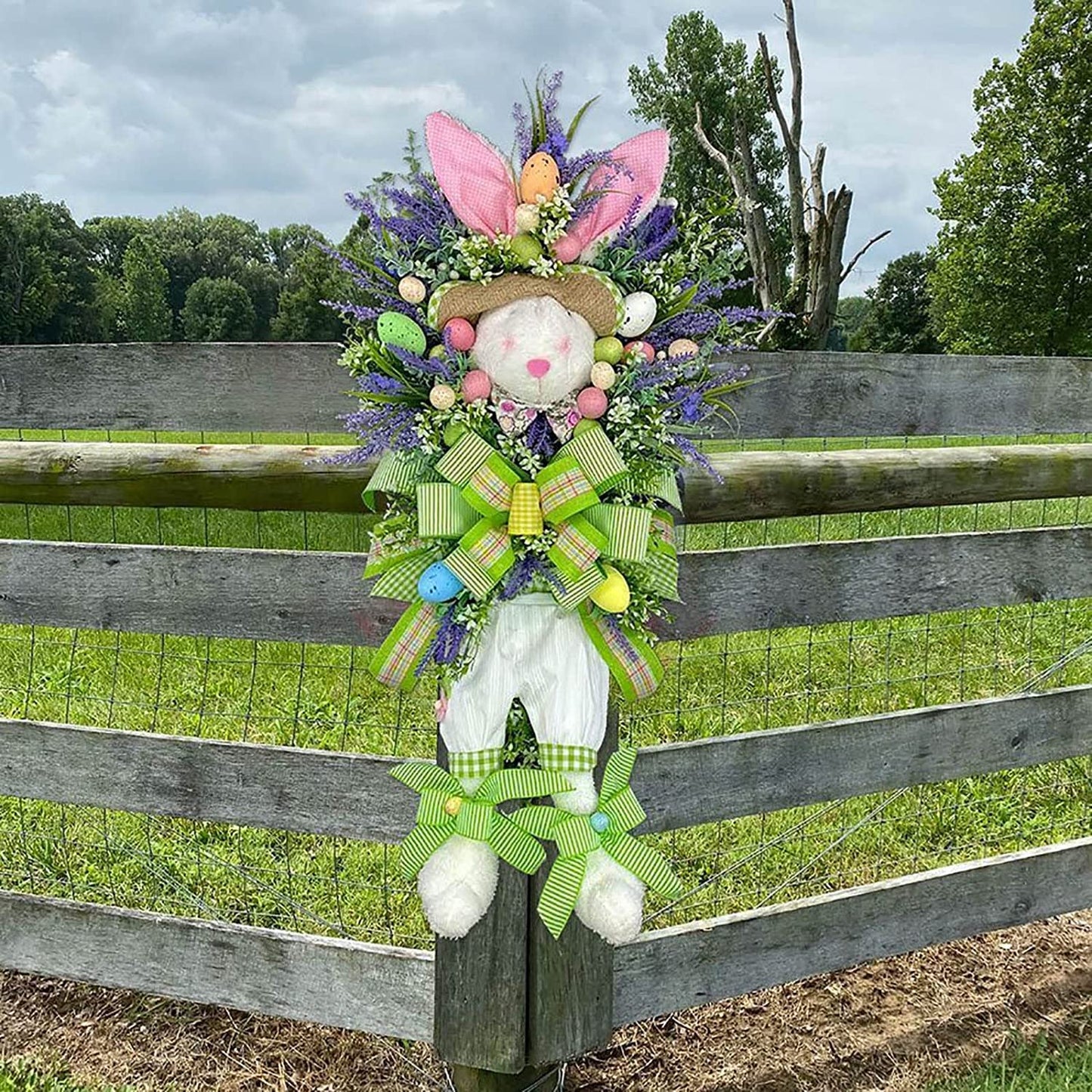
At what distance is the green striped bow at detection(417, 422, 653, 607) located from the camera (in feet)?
4.64

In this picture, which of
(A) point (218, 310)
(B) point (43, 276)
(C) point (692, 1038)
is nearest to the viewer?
(C) point (692, 1038)

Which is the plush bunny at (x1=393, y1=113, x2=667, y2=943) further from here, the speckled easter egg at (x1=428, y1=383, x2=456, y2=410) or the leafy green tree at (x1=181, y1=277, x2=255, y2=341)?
the leafy green tree at (x1=181, y1=277, x2=255, y2=341)

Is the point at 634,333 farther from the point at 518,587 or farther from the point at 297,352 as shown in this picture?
the point at 297,352

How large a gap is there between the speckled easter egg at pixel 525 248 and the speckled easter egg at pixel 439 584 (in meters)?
0.43

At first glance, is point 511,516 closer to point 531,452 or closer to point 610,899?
point 531,452

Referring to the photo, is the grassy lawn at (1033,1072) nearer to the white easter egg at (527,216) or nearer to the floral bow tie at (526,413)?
the floral bow tie at (526,413)

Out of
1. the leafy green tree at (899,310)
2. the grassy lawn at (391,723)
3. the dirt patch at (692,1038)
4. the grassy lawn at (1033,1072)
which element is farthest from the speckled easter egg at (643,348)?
the leafy green tree at (899,310)

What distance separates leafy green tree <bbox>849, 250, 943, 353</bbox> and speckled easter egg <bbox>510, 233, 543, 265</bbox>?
115ft

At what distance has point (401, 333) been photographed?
1.38 meters

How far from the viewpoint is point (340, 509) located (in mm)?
1875

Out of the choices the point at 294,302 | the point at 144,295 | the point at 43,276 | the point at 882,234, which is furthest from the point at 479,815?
the point at 43,276

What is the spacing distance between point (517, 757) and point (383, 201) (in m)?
0.86

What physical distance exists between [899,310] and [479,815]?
36358 millimetres

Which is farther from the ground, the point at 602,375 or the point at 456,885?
the point at 602,375
